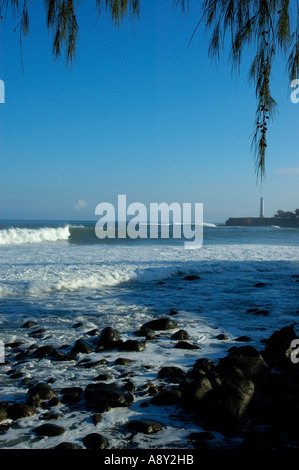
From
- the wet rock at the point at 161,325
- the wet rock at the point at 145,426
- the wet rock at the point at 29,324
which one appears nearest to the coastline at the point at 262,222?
the wet rock at the point at 161,325

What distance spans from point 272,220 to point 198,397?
80.1 meters

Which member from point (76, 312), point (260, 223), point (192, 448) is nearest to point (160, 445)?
point (192, 448)

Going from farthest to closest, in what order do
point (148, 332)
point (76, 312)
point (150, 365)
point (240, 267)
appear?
1. point (240, 267)
2. point (76, 312)
3. point (148, 332)
4. point (150, 365)

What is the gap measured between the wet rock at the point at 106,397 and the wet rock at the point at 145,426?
405 mm

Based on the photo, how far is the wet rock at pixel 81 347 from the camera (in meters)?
5.60

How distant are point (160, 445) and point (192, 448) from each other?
0.84ft

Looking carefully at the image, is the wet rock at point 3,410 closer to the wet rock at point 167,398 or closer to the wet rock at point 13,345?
the wet rock at point 167,398

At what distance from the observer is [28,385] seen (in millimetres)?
4387

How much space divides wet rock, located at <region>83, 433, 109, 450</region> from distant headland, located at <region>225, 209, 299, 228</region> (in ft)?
261

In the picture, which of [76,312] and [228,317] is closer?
[228,317]

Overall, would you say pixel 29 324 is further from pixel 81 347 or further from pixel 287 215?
pixel 287 215

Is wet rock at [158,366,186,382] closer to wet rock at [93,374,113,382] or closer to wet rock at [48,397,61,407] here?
wet rock at [93,374,113,382]
